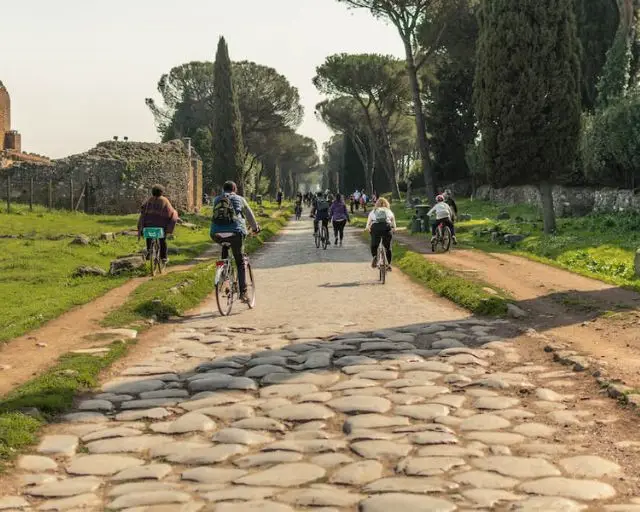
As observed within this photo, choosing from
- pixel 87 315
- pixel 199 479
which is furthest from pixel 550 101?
pixel 199 479

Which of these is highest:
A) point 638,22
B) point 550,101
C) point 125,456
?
point 638,22

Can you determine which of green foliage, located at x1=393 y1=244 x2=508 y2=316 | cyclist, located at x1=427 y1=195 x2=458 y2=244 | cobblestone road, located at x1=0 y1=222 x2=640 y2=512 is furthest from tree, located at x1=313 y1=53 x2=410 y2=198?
cobblestone road, located at x1=0 y1=222 x2=640 y2=512

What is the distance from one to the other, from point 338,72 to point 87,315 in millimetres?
46248

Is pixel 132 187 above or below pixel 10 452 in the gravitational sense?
above

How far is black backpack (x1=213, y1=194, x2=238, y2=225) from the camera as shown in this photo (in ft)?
35.8

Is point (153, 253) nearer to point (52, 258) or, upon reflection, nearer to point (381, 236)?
point (52, 258)

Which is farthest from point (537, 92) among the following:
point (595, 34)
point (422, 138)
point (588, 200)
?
point (595, 34)

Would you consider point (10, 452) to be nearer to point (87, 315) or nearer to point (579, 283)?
point (87, 315)

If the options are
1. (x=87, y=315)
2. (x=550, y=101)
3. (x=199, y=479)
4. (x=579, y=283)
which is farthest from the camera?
(x=550, y=101)

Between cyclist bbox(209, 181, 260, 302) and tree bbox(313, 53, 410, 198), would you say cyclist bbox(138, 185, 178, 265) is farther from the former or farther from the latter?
tree bbox(313, 53, 410, 198)

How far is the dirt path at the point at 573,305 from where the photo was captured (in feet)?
25.5

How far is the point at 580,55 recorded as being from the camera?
2603cm

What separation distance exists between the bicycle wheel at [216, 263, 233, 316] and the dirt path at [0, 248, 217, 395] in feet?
5.19

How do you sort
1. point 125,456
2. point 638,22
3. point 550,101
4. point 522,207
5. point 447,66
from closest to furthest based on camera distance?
point 125,456 → point 550,101 → point 638,22 → point 522,207 → point 447,66
